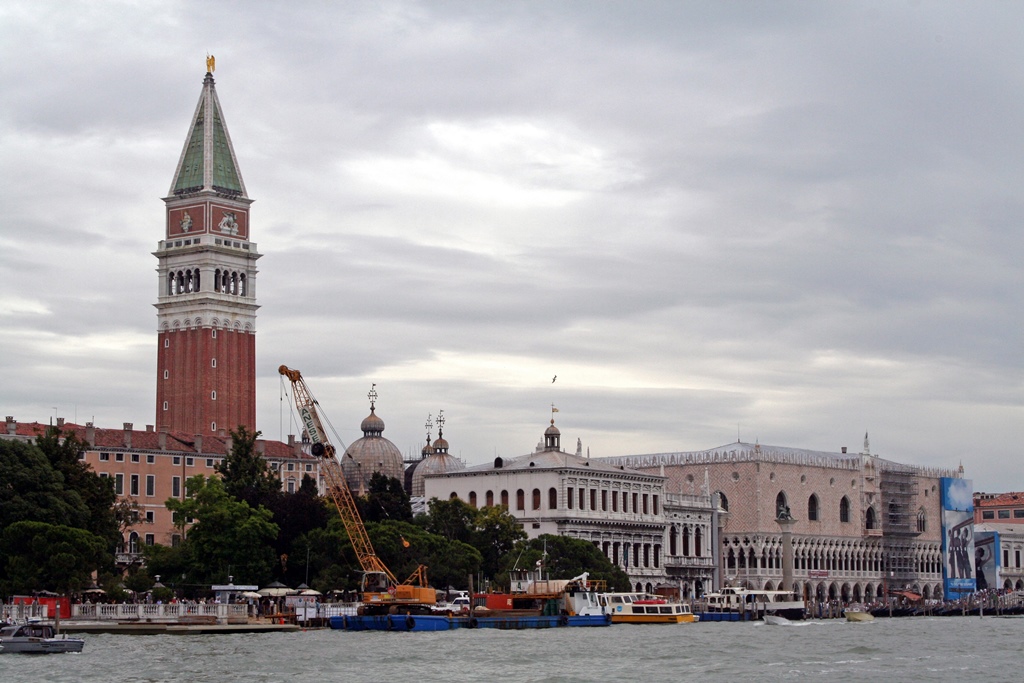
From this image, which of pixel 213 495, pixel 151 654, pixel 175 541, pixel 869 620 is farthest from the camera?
pixel 869 620

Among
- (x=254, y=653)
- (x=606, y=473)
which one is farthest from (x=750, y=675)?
(x=606, y=473)

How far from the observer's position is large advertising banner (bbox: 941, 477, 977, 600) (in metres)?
168

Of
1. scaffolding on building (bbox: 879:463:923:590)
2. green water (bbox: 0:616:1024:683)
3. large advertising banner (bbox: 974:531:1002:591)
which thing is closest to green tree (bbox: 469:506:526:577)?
green water (bbox: 0:616:1024:683)

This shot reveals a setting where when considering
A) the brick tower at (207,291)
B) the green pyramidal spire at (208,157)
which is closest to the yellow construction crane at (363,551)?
the brick tower at (207,291)

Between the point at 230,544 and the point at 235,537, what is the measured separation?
47cm

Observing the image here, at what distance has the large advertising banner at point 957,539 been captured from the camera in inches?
6629

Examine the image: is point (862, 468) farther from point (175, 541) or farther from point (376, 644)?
point (376, 644)

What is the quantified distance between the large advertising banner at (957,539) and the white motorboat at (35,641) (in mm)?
114102

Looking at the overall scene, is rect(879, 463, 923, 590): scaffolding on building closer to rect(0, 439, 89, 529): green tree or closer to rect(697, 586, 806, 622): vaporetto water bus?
rect(697, 586, 806, 622): vaporetto water bus

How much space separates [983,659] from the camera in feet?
237

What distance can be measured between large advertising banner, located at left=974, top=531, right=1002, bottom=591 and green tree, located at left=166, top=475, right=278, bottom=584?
96617mm

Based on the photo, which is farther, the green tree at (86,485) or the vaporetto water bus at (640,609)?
the vaporetto water bus at (640,609)

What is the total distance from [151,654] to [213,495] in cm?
3087

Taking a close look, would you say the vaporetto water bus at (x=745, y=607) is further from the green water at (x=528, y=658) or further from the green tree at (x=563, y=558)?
the green water at (x=528, y=658)
